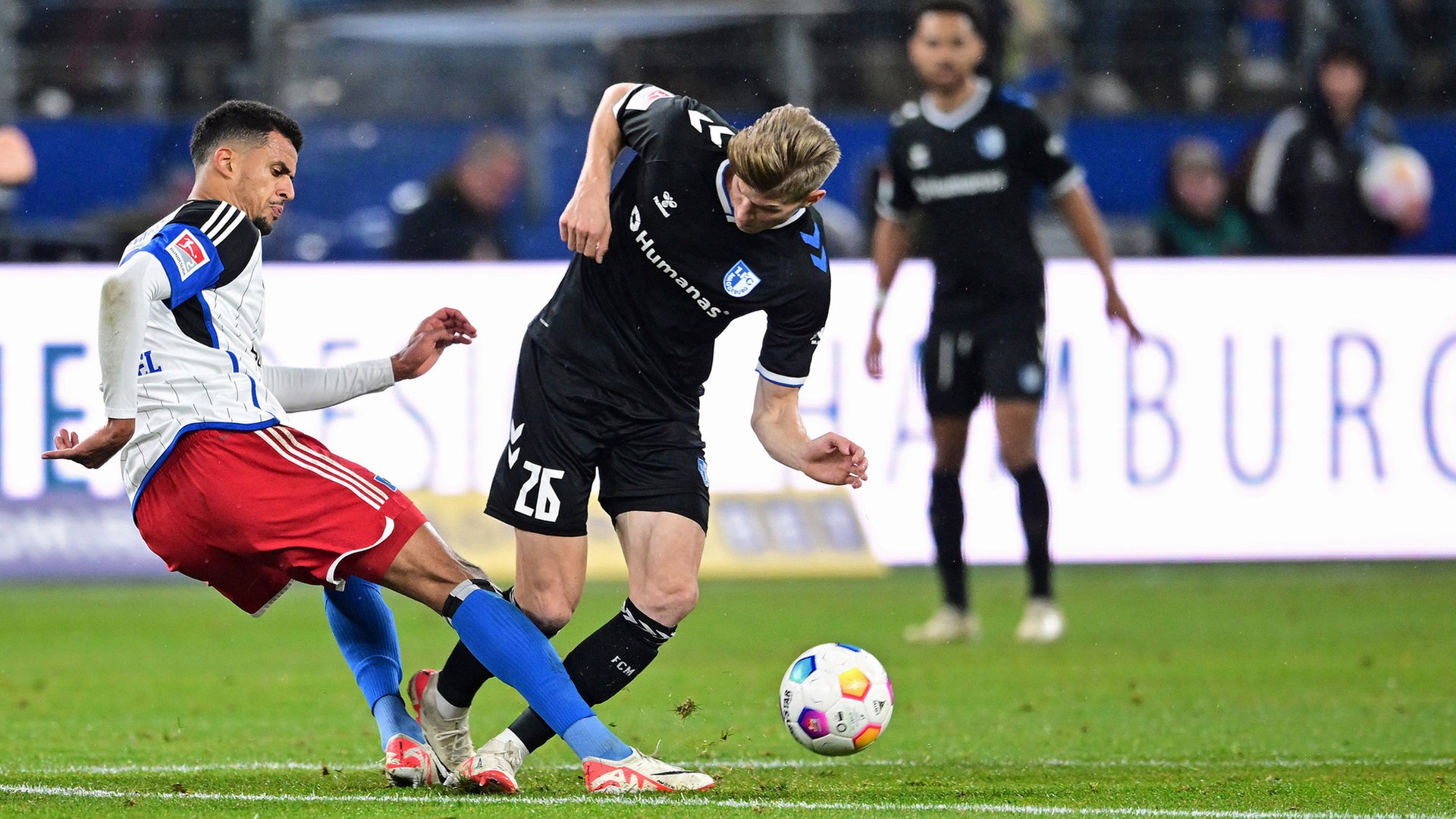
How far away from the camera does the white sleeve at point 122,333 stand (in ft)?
13.9

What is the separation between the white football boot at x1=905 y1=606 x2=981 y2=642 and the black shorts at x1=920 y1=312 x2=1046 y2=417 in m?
0.92

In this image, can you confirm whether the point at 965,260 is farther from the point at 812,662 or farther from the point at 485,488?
the point at 812,662

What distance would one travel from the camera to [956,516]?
872 centimetres

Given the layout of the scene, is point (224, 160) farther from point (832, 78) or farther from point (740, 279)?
point (832, 78)

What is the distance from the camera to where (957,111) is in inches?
342

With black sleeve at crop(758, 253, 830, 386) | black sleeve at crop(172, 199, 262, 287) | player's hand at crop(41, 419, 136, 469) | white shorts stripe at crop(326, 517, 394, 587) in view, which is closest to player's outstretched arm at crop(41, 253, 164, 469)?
player's hand at crop(41, 419, 136, 469)

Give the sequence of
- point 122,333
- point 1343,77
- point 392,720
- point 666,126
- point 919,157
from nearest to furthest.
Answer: point 122,333
point 392,720
point 666,126
point 919,157
point 1343,77

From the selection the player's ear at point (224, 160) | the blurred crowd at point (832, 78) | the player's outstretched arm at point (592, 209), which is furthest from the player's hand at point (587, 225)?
the blurred crowd at point (832, 78)

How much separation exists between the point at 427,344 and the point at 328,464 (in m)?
0.61

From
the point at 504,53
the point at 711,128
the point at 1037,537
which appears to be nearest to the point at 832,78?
the point at 504,53

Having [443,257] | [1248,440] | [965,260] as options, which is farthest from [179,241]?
[1248,440]

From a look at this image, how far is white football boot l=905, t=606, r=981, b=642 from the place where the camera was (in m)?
8.48

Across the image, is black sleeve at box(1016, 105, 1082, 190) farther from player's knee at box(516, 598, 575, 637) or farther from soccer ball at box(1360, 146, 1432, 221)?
player's knee at box(516, 598, 575, 637)

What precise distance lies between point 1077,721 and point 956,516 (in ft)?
8.14
